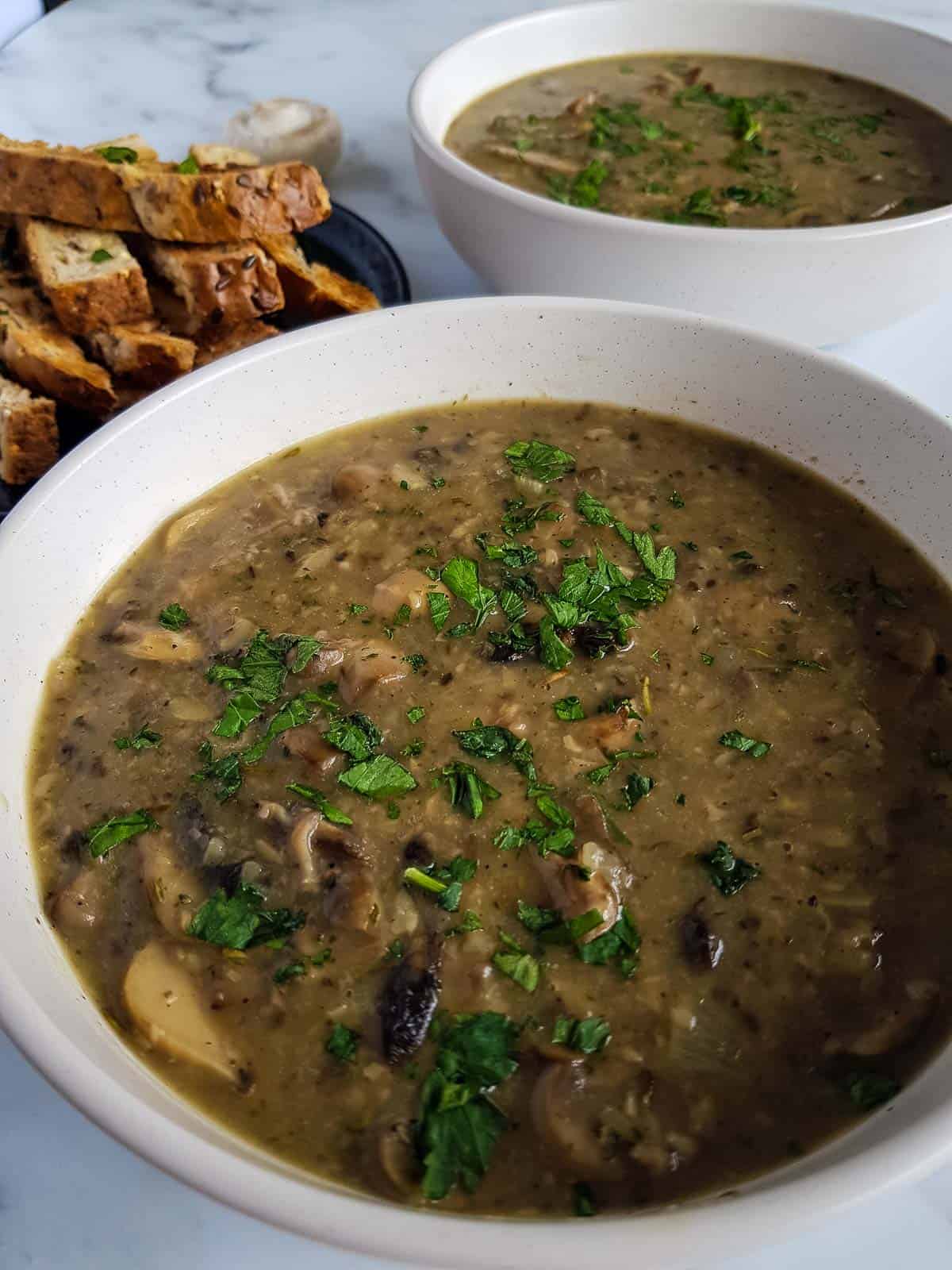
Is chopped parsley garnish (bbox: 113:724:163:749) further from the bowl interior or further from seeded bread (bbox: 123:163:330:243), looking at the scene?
the bowl interior

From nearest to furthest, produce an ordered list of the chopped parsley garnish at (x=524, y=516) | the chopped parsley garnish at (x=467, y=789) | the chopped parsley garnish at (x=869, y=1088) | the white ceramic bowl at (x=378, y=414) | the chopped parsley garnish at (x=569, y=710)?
the white ceramic bowl at (x=378, y=414)
the chopped parsley garnish at (x=869, y=1088)
the chopped parsley garnish at (x=467, y=789)
the chopped parsley garnish at (x=569, y=710)
the chopped parsley garnish at (x=524, y=516)

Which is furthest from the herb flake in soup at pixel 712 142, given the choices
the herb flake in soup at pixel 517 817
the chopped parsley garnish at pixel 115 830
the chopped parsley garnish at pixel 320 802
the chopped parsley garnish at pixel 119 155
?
the chopped parsley garnish at pixel 115 830

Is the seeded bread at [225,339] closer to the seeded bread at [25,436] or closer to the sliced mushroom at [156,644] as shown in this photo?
the seeded bread at [25,436]

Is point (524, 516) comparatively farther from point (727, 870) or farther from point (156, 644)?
point (727, 870)

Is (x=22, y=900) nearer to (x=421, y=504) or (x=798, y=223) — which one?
(x=421, y=504)

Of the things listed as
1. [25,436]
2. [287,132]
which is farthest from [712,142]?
[25,436]

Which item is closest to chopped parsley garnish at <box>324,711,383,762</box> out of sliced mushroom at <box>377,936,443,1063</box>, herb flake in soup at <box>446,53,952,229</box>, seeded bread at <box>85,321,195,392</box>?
sliced mushroom at <box>377,936,443,1063</box>
